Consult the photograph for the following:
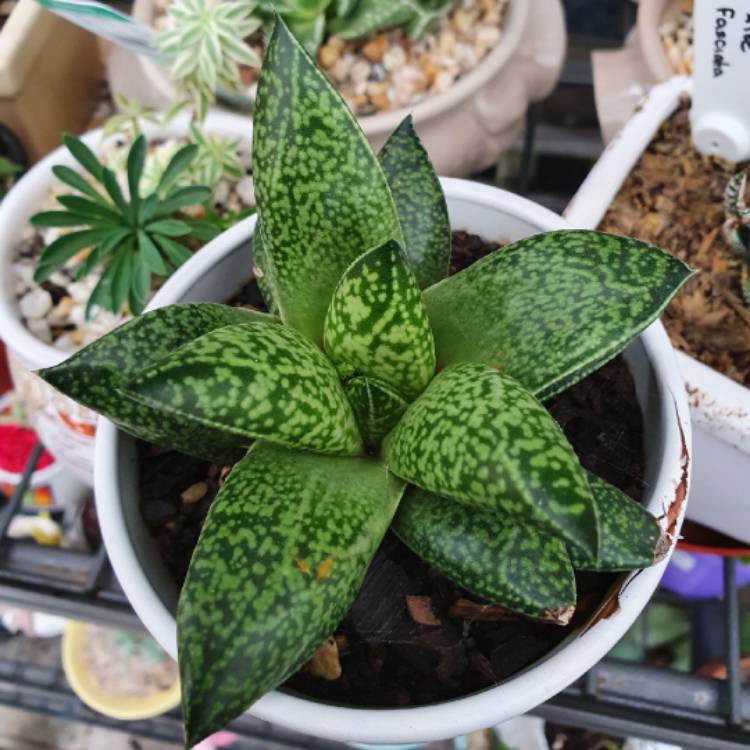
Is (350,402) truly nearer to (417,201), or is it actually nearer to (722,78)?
(417,201)

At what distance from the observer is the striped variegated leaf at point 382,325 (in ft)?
→ 1.21

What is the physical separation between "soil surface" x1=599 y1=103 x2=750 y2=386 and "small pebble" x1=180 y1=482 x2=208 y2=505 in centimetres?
39

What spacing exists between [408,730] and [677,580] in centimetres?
56

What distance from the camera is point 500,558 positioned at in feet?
1.30

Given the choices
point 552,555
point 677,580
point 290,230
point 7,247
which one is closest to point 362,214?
point 290,230

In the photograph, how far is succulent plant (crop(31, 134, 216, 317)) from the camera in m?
0.69

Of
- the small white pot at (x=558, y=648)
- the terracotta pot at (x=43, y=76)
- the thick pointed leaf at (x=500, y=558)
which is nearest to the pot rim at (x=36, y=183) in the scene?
the terracotta pot at (x=43, y=76)

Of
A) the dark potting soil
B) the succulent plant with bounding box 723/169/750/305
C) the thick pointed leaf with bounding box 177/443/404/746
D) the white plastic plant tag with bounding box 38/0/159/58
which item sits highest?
the white plastic plant tag with bounding box 38/0/159/58

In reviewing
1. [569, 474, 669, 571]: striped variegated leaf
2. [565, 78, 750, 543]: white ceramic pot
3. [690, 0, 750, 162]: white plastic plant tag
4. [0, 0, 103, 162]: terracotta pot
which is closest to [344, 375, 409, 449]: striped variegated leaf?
[569, 474, 669, 571]: striped variegated leaf

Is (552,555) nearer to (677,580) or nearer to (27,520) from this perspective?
(677,580)

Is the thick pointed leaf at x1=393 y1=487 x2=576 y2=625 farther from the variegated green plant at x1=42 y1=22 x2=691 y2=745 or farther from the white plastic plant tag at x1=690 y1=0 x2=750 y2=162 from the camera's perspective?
the white plastic plant tag at x1=690 y1=0 x2=750 y2=162

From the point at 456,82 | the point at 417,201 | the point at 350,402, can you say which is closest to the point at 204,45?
the point at 456,82

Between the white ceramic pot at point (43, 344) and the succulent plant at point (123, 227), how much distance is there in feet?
0.19

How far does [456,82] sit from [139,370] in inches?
24.1
